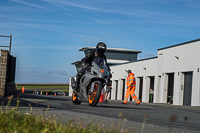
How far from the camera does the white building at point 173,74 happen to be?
28953 mm

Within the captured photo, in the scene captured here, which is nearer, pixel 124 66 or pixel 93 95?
pixel 93 95

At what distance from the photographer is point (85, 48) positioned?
80125mm

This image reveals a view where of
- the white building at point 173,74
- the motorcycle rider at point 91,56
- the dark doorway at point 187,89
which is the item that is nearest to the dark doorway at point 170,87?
the white building at point 173,74

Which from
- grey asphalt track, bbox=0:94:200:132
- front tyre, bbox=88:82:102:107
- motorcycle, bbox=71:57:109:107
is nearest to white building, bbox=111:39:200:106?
motorcycle, bbox=71:57:109:107

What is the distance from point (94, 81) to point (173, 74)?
78.0ft

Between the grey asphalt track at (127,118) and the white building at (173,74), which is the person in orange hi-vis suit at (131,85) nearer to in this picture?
the grey asphalt track at (127,118)

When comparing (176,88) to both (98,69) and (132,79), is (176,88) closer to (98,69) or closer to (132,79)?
(132,79)

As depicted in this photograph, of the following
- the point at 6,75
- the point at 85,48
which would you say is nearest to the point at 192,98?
the point at 6,75

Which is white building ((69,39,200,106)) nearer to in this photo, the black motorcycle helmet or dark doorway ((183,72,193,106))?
dark doorway ((183,72,193,106))

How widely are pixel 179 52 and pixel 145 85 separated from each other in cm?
884

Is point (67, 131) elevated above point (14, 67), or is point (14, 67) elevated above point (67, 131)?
point (14, 67)

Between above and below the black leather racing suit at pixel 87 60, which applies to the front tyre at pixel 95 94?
below

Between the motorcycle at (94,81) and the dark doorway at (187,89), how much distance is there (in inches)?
745

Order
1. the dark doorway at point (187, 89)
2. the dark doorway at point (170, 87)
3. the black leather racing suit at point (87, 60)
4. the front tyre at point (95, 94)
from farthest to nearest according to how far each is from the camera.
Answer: the dark doorway at point (170, 87)
the dark doorway at point (187, 89)
the black leather racing suit at point (87, 60)
the front tyre at point (95, 94)
